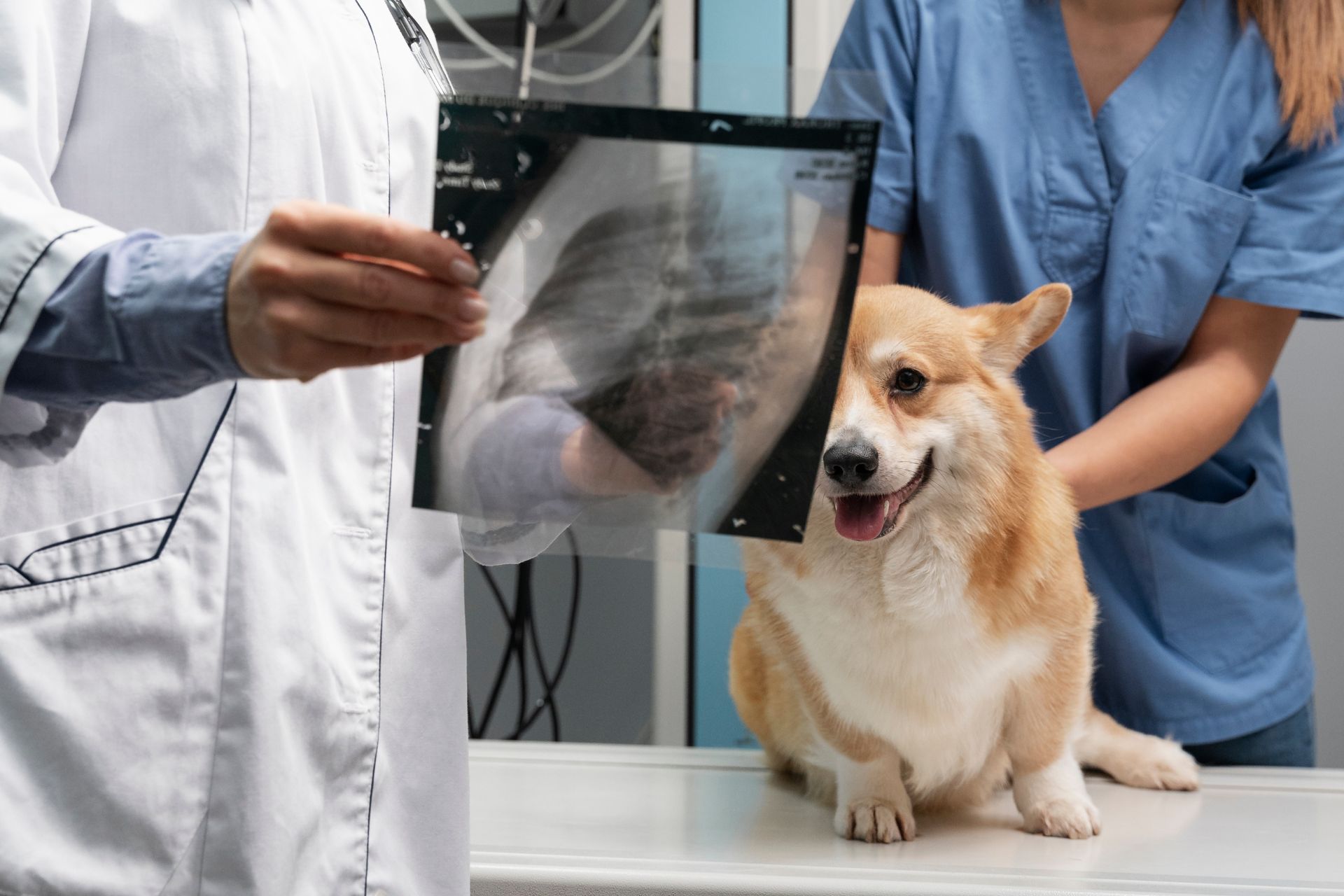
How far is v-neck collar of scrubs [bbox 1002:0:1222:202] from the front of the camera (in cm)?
110

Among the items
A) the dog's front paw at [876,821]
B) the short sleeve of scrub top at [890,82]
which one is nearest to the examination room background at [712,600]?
the short sleeve of scrub top at [890,82]

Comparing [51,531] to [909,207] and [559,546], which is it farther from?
[909,207]

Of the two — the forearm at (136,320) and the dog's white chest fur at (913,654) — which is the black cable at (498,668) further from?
the forearm at (136,320)

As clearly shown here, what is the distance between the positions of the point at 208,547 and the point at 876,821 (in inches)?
22.1

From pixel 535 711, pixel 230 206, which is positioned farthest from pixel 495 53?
pixel 535 711

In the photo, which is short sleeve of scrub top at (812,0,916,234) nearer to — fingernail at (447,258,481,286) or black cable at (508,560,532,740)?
fingernail at (447,258,481,286)

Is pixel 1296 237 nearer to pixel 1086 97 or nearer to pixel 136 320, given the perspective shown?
pixel 1086 97

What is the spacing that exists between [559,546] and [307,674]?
0.51 feet

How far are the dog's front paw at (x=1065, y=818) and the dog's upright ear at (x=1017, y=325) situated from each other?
1.18 feet

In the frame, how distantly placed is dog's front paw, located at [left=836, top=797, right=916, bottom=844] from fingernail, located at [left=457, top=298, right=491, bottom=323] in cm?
59

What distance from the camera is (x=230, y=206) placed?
56cm

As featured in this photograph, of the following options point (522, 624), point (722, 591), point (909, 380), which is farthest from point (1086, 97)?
point (522, 624)

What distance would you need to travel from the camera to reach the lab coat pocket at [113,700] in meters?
0.49

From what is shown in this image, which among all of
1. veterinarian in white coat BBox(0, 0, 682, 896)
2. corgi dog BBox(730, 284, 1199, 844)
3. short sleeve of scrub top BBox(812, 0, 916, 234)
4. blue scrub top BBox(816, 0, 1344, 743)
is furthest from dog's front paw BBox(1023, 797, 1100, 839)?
short sleeve of scrub top BBox(812, 0, 916, 234)
